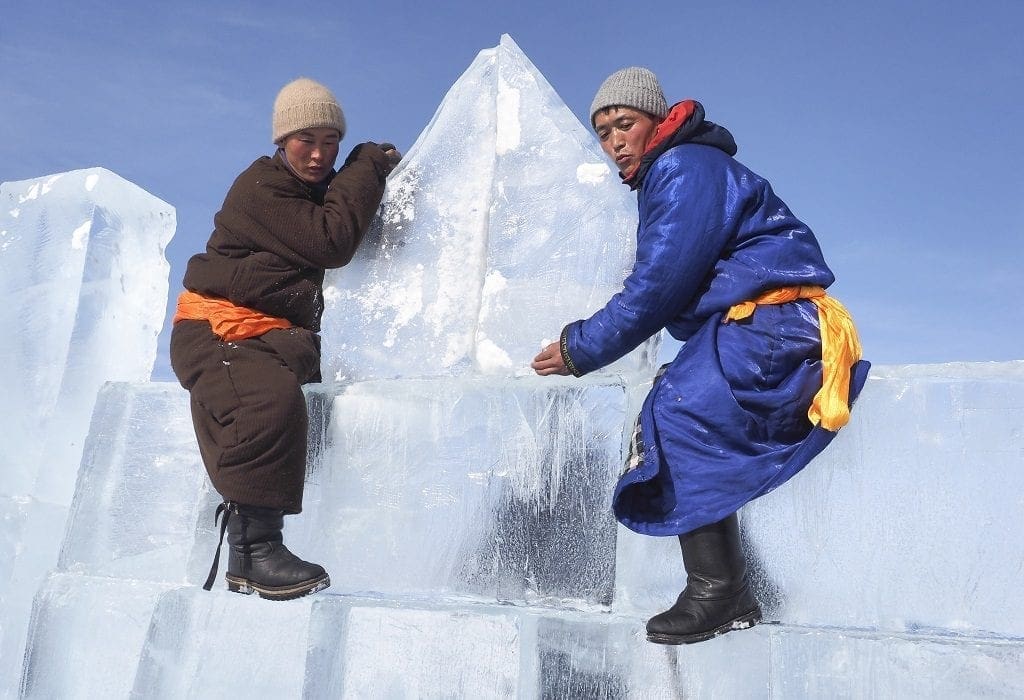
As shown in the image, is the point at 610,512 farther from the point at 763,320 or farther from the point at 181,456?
the point at 181,456

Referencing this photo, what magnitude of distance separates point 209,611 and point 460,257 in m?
1.14

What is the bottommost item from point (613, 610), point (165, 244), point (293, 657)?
point (293, 657)

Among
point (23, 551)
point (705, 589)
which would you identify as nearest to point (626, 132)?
point (705, 589)

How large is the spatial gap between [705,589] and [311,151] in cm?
151

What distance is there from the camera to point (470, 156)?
2904mm

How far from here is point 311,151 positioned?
273 centimetres

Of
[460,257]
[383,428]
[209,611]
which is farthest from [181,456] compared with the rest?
[460,257]

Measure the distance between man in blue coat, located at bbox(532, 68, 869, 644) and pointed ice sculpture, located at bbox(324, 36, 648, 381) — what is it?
50cm

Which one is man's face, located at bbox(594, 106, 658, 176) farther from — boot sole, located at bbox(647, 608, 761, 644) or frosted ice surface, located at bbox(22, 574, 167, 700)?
frosted ice surface, located at bbox(22, 574, 167, 700)

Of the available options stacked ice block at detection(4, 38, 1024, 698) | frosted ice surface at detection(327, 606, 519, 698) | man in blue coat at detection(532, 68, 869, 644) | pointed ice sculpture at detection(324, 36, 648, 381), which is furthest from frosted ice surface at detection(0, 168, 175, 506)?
man in blue coat at detection(532, 68, 869, 644)

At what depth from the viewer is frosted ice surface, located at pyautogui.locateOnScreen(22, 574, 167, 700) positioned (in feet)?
9.16

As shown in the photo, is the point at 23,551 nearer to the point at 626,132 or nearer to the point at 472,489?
the point at 472,489

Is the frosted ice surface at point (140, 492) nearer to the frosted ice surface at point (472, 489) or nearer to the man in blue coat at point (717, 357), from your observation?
the frosted ice surface at point (472, 489)

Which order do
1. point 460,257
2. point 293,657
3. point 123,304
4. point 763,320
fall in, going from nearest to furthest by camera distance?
point 763,320 < point 293,657 < point 460,257 < point 123,304
